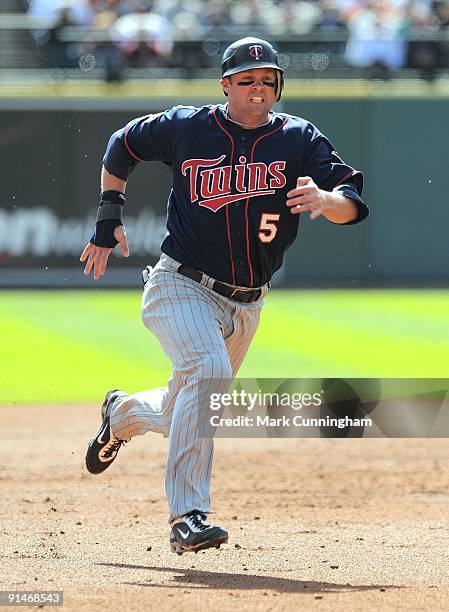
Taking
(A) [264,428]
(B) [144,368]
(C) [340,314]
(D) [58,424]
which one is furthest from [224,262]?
(C) [340,314]

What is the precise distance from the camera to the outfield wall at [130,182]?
1455cm

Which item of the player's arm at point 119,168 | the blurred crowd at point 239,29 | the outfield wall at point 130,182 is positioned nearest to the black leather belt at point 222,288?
the player's arm at point 119,168

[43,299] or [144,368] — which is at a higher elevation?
[43,299]

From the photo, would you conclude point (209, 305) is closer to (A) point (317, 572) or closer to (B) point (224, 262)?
(B) point (224, 262)

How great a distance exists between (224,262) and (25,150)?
11.7m

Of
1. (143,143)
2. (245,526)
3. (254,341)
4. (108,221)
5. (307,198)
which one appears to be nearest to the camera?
(307,198)

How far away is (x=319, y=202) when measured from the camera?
3924 millimetres

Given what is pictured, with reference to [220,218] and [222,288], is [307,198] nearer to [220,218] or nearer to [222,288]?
[220,218]

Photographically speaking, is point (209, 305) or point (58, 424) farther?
point (58, 424)

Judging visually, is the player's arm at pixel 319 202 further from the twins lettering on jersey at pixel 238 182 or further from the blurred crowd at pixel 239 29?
the blurred crowd at pixel 239 29

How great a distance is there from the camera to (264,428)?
19.5 feet

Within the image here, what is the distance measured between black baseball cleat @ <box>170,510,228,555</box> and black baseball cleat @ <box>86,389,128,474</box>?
952 mm

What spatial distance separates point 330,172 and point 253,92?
1.35 feet

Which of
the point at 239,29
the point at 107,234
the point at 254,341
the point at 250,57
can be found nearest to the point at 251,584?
the point at 107,234
